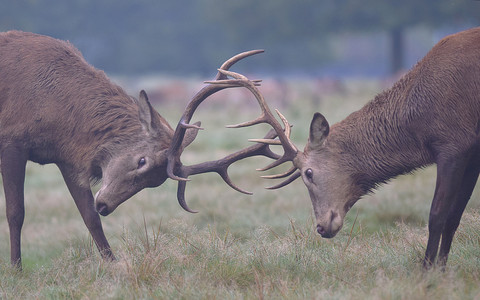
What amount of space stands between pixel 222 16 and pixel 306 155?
3530 cm

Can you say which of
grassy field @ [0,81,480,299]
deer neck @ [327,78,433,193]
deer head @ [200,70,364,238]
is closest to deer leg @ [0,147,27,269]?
grassy field @ [0,81,480,299]

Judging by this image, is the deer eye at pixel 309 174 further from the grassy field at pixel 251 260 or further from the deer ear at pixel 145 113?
the deer ear at pixel 145 113

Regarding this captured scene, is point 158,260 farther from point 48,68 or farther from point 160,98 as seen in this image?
point 160,98

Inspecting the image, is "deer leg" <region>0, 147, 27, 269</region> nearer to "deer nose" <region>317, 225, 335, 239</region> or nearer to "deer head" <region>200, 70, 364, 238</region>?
"deer head" <region>200, 70, 364, 238</region>

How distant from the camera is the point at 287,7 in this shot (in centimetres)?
3606

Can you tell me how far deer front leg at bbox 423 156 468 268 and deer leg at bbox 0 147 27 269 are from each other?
3.58m

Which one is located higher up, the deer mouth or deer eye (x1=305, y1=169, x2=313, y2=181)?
deer eye (x1=305, y1=169, x2=313, y2=181)

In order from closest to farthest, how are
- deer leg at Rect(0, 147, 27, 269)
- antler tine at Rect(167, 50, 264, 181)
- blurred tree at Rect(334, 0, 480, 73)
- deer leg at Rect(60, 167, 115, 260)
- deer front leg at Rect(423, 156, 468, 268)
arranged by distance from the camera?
deer front leg at Rect(423, 156, 468, 268) < antler tine at Rect(167, 50, 264, 181) < deer leg at Rect(0, 147, 27, 269) < deer leg at Rect(60, 167, 115, 260) < blurred tree at Rect(334, 0, 480, 73)

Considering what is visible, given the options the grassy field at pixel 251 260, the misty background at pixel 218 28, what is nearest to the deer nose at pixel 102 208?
the grassy field at pixel 251 260

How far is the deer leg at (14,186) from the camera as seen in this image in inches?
259

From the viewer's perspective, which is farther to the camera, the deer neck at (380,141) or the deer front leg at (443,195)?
the deer neck at (380,141)

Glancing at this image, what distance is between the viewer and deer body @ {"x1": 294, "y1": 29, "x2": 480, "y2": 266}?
17.9 feet

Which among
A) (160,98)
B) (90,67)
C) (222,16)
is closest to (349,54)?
(222,16)

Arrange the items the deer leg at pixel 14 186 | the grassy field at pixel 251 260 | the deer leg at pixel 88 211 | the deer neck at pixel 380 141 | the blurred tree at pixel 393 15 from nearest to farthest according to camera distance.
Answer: the grassy field at pixel 251 260 < the deer neck at pixel 380 141 < the deer leg at pixel 14 186 < the deer leg at pixel 88 211 < the blurred tree at pixel 393 15
